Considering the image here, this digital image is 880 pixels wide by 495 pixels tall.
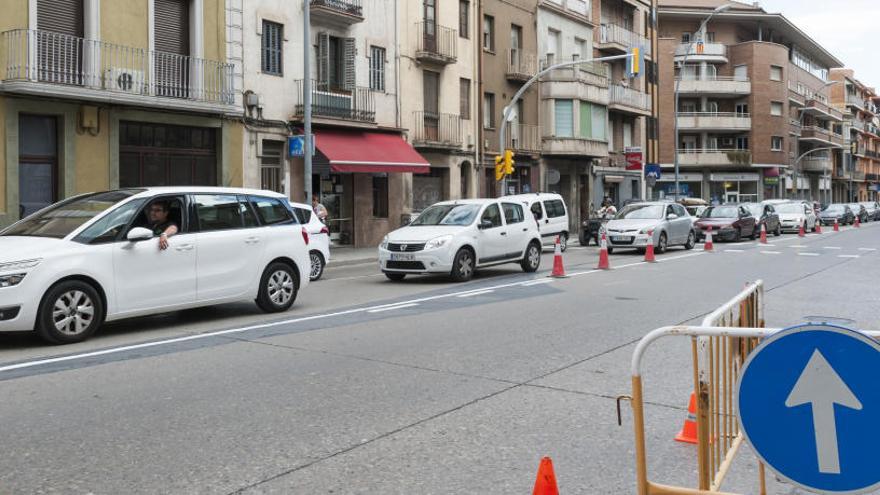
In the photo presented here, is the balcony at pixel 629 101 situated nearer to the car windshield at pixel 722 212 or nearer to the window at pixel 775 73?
the car windshield at pixel 722 212

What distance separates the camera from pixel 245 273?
1111 cm

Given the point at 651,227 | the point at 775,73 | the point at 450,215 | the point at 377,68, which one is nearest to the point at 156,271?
the point at 450,215

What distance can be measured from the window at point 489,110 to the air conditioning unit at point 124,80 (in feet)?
55.1

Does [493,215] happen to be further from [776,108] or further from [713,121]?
[776,108]

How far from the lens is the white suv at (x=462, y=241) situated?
1588 centimetres

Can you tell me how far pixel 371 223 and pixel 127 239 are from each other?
19.1 metres

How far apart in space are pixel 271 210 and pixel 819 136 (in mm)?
80483

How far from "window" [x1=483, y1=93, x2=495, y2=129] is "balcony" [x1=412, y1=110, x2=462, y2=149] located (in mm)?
2655

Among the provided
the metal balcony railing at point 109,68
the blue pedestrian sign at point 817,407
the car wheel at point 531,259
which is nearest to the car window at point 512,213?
the car wheel at point 531,259

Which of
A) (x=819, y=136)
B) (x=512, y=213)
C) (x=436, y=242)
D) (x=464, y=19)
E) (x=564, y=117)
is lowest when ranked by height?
(x=436, y=242)

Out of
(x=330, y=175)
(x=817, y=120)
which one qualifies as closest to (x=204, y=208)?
(x=330, y=175)

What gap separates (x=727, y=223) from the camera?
104ft

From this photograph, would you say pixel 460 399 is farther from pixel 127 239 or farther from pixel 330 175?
pixel 330 175

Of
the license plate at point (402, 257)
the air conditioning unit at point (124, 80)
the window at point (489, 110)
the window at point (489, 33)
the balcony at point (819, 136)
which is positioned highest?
the balcony at point (819, 136)
